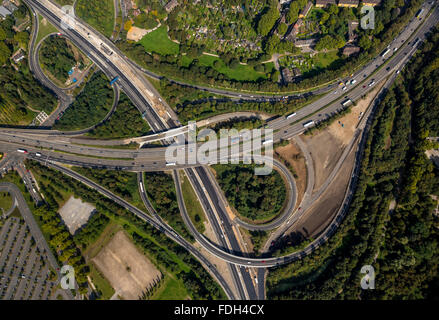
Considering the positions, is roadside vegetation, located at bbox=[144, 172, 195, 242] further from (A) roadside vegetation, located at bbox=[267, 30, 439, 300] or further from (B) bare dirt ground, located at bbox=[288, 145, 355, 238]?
(B) bare dirt ground, located at bbox=[288, 145, 355, 238]

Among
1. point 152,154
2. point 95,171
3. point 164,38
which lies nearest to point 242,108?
point 152,154

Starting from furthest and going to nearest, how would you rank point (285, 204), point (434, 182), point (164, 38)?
1. point (164, 38)
2. point (285, 204)
3. point (434, 182)

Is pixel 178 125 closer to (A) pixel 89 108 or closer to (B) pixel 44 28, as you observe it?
(A) pixel 89 108

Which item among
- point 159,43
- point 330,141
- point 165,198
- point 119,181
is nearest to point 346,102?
point 330,141

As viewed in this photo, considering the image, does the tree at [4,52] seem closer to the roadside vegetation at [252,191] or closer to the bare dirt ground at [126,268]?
the bare dirt ground at [126,268]

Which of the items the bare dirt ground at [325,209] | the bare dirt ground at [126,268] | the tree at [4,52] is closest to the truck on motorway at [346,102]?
the bare dirt ground at [325,209]

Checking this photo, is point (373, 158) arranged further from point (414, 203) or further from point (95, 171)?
point (95, 171)
